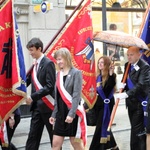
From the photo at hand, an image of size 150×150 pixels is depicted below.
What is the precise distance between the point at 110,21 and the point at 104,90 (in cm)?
957

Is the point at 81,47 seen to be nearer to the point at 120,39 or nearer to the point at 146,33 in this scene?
the point at 120,39

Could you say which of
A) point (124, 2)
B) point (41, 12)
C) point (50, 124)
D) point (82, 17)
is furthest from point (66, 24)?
point (124, 2)

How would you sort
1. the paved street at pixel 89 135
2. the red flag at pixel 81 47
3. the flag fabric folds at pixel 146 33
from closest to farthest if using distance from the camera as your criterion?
1. the red flag at pixel 81 47
2. the flag fabric folds at pixel 146 33
3. the paved street at pixel 89 135

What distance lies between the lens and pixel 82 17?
7.29m

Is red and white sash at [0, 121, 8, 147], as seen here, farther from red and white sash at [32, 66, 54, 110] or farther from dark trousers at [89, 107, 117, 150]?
dark trousers at [89, 107, 117, 150]

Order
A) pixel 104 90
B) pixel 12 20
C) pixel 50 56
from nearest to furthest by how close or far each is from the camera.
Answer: pixel 12 20 < pixel 50 56 < pixel 104 90

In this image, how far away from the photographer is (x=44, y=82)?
663 centimetres

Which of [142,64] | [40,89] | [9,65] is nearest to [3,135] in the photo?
[40,89]

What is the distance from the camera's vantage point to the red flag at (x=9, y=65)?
21.0 ft

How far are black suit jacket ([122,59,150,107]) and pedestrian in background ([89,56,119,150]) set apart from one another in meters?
0.88

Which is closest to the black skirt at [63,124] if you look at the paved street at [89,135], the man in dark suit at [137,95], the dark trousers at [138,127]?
the man in dark suit at [137,95]

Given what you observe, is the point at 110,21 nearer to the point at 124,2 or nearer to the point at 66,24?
the point at 124,2

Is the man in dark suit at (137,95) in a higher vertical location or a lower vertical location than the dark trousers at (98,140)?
higher

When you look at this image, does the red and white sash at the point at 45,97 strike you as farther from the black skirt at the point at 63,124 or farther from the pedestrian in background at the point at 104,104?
the pedestrian in background at the point at 104,104
